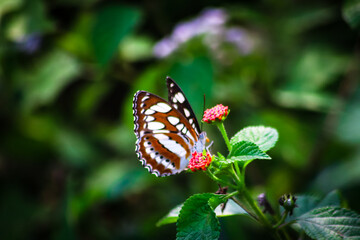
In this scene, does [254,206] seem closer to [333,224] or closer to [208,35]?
[333,224]

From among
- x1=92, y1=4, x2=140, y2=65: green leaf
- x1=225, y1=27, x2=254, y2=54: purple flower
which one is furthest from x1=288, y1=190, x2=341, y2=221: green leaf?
x1=225, y1=27, x2=254, y2=54: purple flower

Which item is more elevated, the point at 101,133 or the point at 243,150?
the point at 101,133

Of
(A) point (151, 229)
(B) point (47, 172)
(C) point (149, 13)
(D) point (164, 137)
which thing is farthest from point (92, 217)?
(D) point (164, 137)

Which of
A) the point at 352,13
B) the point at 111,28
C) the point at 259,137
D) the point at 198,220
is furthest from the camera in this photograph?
the point at 111,28

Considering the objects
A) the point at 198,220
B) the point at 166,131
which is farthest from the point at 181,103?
the point at 198,220

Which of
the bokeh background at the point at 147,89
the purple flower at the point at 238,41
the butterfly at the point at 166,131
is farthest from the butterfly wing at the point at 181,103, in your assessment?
the purple flower at the point at 238,41

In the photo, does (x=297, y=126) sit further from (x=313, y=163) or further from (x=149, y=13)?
(x=149, y=13)

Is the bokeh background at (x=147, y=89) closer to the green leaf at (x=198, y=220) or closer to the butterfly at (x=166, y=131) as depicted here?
the butterfly at (x=166, y=131)
